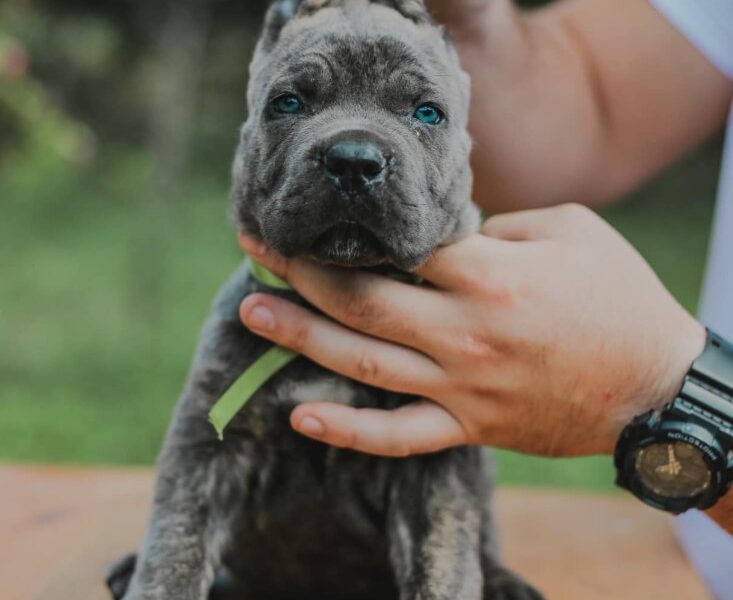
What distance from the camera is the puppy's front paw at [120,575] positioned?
217cm

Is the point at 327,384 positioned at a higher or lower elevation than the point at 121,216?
higher

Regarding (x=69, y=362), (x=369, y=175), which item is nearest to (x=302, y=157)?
(x=369, y=175)

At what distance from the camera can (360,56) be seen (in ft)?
6.35

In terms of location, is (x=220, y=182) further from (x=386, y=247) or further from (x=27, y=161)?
(x=386, y=247)

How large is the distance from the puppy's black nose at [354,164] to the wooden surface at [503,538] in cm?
108

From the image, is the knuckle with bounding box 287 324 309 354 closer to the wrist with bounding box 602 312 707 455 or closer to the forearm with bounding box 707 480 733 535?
the wrist with bounding box 602 312 707 455

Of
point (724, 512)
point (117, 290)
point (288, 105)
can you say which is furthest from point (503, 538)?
point (117, 290)

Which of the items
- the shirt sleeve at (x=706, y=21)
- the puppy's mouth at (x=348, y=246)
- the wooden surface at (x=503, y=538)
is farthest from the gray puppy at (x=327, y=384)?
the shirt sleeve at (x=706, y=21)

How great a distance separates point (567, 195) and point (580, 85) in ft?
0.96

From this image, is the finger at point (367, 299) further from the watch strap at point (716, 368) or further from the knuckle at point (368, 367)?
the watch strap at point (716, 368)

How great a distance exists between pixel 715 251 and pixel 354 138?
1.40 m

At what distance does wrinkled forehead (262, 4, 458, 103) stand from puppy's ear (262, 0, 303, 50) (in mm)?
35

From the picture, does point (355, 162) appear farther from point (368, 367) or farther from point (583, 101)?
point (583, 101)

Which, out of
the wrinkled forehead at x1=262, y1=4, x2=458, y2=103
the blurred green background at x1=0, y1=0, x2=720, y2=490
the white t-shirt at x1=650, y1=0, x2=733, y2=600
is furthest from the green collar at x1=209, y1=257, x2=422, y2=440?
the blurred green background at x1=0, y1=0, x2=720, y2=490
